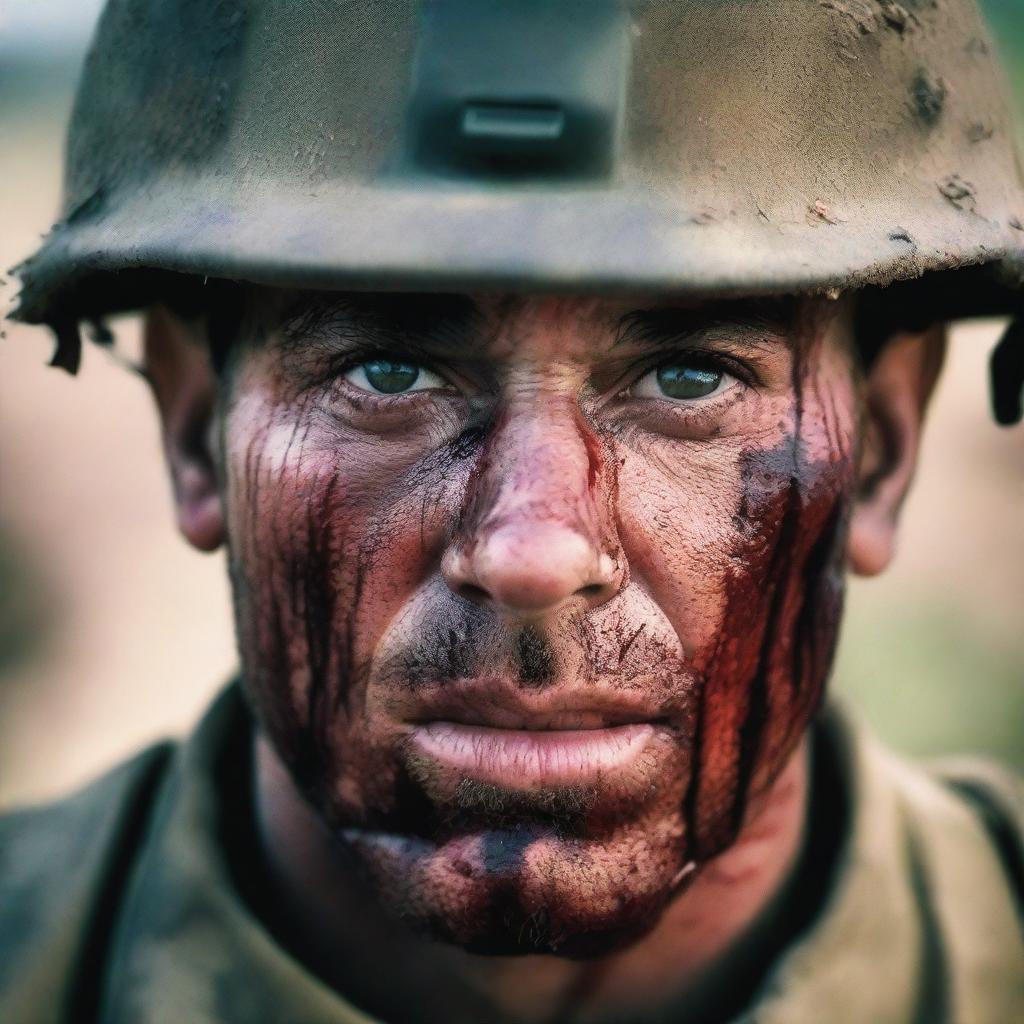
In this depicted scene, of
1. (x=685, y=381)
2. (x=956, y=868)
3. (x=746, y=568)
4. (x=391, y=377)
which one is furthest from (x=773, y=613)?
(x=956, y=868)

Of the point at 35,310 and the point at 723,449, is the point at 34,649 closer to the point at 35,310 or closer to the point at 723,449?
the point at 35,310

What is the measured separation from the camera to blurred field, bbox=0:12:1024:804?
5316 mm

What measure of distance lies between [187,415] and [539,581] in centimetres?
83

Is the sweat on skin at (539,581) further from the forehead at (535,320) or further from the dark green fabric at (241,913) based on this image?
the dark green fabric at (241,913)

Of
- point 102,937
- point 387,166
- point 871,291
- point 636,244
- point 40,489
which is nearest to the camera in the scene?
point 636,244

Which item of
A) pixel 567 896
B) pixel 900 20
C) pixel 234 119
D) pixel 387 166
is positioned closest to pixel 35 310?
pixel 234 119

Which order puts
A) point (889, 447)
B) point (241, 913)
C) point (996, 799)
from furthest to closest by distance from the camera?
point (996, 799)
point (889, 447)
point (241, 913)

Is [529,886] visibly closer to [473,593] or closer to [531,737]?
[531,737]

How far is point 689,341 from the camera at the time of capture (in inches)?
64.5

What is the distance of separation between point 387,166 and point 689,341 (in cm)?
41

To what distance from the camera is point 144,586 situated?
6223 millimetres

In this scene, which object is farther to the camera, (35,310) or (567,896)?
(35,310)

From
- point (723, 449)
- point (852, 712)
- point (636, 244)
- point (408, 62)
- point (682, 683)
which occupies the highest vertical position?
point (408, 62)

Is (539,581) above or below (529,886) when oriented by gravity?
above
